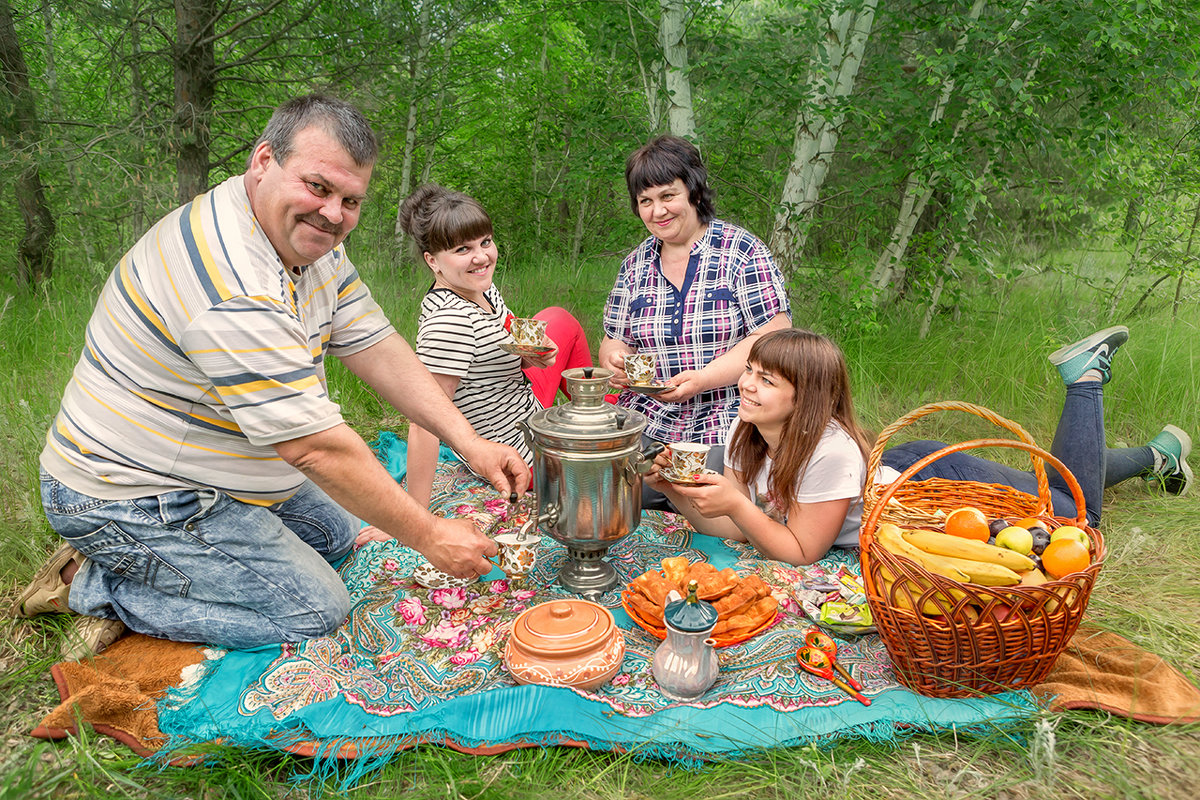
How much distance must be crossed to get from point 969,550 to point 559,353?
2613 millimetres

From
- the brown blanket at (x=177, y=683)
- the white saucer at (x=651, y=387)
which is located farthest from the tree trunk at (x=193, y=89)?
the brown blanket at (x=177, y=683)

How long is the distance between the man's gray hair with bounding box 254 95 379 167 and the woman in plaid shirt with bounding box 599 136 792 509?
5.64 ft

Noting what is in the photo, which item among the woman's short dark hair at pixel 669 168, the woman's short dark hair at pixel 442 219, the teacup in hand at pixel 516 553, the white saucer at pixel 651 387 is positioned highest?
the woman's short dark hair at pixel 669 168

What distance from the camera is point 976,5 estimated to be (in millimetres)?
5215

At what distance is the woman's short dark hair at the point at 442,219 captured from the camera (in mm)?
3520

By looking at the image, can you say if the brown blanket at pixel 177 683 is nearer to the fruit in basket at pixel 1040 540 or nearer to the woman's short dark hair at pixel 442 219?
the fruit in basket at pixel 1040 540

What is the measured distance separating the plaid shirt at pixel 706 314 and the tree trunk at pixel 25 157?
4.90 metres

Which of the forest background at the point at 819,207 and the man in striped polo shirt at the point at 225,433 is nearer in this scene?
the forest background at the point at 819,207

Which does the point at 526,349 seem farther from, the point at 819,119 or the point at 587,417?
the point at 819,119

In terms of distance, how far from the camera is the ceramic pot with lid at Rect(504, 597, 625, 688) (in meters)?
2.25

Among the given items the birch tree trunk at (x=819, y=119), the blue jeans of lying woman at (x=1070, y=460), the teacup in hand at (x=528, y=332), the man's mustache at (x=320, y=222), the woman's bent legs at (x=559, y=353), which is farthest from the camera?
the birch tree trunk at (x=819, y=119)

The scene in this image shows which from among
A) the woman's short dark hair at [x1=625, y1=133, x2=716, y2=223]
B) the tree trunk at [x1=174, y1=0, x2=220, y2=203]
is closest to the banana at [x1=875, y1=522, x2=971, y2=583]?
the woman's short dark hair at [x1=625, y1=133, x2=716, y2=223]

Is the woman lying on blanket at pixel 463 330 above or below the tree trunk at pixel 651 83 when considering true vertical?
below

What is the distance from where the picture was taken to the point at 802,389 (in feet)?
9.54
